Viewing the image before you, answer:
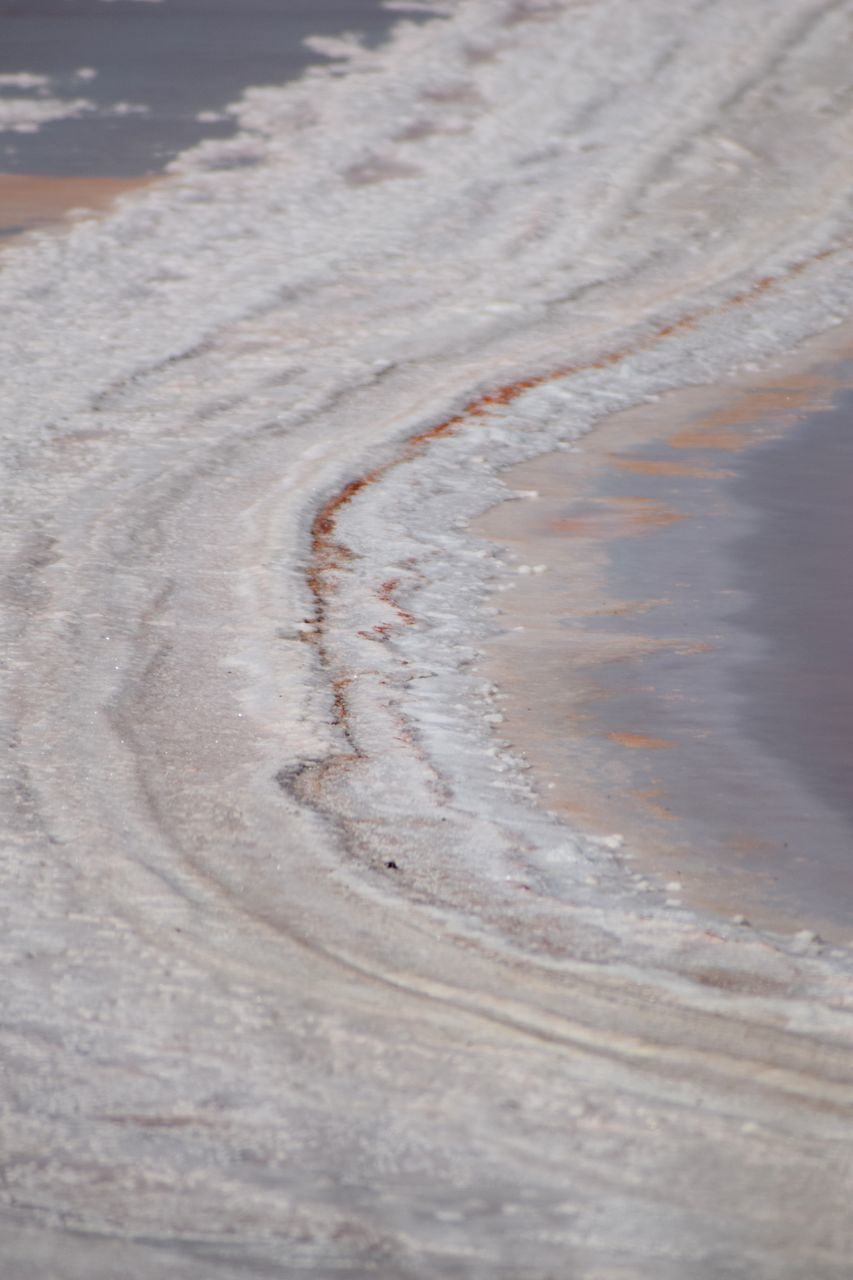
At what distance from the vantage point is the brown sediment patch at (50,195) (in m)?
4.98

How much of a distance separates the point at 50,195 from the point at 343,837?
12.1 feet

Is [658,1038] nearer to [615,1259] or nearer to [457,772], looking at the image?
[615,1259]

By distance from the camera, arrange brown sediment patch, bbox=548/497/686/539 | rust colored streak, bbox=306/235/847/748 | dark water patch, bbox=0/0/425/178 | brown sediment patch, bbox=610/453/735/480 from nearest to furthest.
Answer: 1. rust colored streak, bbox=306/235/847/748
2. brown sediment patch, bbox=548/497/686/539
3. brown sediment patch, bbox=610/453/735/480
4. dark water patch, bbox=0/0/425/178

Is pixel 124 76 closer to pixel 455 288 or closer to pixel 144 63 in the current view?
pixel 144 63

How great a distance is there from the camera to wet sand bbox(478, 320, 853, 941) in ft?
6.70

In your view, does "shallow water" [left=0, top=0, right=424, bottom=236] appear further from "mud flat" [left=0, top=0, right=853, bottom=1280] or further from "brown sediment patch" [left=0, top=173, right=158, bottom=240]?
"mud flat" [left=0, top=0, right=853, bottom=1280]

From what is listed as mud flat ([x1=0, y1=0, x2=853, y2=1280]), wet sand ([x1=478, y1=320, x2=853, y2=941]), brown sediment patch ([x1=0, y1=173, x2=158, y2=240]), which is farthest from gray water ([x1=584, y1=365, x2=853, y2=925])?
brown sediment patch ([x1=0, y1=173, x2=158, y2=240])

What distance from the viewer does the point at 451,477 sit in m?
3.38

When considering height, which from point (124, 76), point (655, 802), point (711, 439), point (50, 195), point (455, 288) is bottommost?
point (655, 802)

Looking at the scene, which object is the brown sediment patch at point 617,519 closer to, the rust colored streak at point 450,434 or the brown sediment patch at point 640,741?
the rust colored streak at point 450,434

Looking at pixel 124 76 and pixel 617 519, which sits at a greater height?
pixel 124 76

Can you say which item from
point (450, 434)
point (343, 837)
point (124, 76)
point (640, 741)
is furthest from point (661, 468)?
point (124, 76)

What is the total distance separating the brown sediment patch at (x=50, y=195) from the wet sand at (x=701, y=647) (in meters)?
2.08

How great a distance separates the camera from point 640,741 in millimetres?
2285
